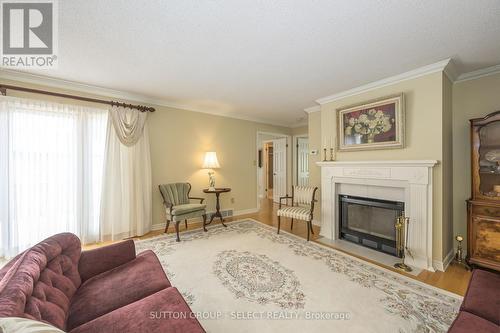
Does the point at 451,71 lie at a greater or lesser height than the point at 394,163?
greater

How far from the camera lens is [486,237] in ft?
7.73

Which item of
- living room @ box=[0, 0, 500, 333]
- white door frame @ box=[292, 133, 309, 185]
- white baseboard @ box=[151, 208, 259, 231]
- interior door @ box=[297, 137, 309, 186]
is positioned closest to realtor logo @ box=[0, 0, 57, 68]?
living room @ box=[0, 0, 500, 333]

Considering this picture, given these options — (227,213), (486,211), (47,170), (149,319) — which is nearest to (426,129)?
(486,211)

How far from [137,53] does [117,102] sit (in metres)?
1.56

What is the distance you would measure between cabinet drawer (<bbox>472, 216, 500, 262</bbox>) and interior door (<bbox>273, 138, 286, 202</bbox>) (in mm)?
4145

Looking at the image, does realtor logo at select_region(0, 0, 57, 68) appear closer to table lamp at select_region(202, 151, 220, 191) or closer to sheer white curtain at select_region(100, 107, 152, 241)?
sheer white curtain at select_region(100, 107, 152, 241)

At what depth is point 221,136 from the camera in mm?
4859

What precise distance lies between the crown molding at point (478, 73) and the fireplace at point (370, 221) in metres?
1.85

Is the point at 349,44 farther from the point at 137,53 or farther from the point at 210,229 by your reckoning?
the point at 210,229

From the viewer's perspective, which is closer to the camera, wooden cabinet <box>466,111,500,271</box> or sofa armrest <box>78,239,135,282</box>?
sofa armrest <box>78,239,135,282</box>

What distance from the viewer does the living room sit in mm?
1564

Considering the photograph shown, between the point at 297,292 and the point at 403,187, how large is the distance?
198 cm

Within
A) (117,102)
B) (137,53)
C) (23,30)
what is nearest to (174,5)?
(137,53)

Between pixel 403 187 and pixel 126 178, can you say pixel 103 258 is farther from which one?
pixel 403 187
